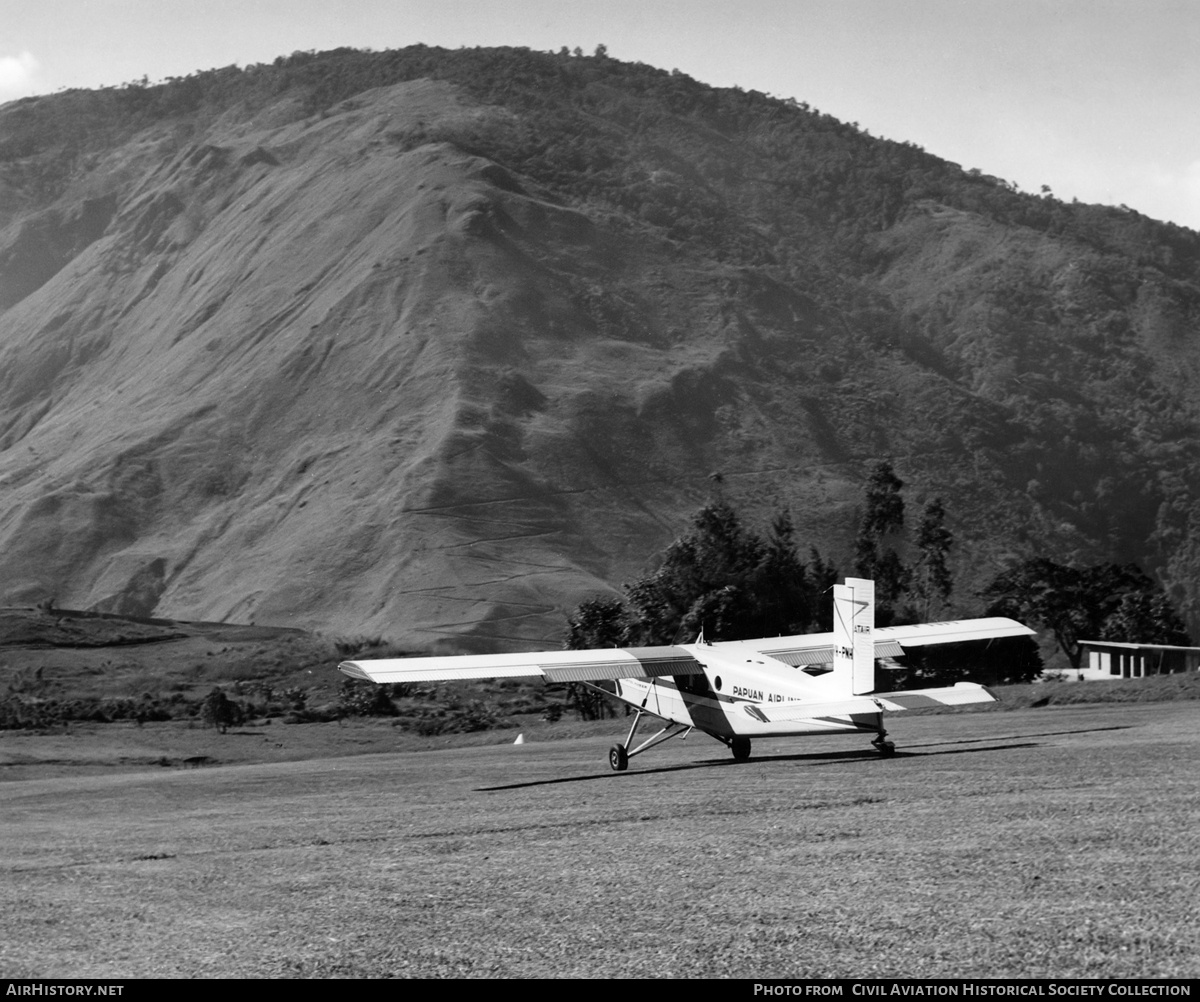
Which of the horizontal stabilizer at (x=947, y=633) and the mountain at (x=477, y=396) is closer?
the horizontal stabilizer at (x=947, y=633)

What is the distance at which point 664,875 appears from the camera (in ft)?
46.0

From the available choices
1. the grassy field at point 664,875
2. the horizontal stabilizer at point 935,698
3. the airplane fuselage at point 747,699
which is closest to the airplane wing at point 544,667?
the airplane fuselage at point 747,699

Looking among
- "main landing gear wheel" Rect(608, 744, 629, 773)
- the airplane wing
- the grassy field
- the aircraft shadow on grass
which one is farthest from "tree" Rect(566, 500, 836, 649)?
the grassy field

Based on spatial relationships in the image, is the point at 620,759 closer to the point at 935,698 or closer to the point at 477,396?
the point at 935,698

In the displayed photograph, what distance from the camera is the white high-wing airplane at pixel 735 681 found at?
79.0 ft

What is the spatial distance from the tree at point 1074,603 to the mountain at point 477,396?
2927 centimetres

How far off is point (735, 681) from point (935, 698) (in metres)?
3.52

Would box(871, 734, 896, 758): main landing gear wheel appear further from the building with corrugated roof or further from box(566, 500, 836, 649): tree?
the building with corrugated roof

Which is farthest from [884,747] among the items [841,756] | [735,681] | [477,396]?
[477,396]

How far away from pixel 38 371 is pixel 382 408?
46823mm

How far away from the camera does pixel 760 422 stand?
14312 cm

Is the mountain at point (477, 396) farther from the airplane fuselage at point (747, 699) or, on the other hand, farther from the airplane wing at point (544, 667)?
the airplane fuselage at point (747, 699)
